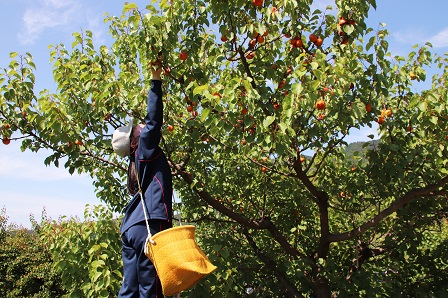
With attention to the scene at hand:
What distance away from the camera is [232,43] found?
10.00 ft

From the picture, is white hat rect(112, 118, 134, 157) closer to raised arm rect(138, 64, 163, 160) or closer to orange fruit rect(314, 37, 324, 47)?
raised arm rect(138, 64, 163, 160)

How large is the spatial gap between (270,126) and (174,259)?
1149 millimetres

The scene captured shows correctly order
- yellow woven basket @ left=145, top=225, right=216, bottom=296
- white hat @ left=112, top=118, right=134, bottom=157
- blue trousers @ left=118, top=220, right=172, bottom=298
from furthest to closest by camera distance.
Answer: white hat @ left=112, top=118, right=134, bottom=157, blue trousers @ left=118, top=220, right=172, bottom=298, yellow woven basket @ left=145, top=225, right=216, bottom=296

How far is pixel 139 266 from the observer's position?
2150 mm

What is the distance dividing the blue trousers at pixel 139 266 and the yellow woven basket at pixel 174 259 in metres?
0.15

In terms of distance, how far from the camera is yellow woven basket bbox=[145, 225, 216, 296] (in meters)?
1.91

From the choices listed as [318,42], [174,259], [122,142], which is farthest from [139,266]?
[318,42]

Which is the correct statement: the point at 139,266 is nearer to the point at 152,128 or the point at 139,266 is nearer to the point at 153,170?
the point at 153,170

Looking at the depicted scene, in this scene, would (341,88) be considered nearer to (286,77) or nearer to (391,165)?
(286,77)

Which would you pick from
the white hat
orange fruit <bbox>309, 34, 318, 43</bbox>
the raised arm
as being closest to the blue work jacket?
the raised arm

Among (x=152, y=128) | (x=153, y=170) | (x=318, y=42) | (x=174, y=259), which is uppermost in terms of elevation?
(x=318, y=42)

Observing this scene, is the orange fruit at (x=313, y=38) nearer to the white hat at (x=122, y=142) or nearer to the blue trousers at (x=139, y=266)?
the white hat at (x=122, y=142)

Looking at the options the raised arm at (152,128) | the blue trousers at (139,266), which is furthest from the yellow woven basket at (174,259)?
the raised arm at (152,128)

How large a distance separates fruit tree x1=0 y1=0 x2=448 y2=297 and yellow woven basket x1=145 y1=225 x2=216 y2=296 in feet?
2.68
